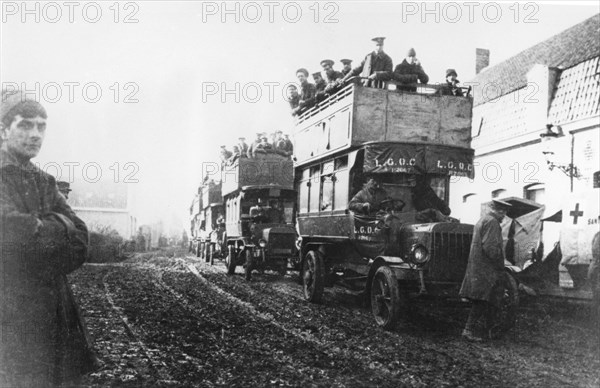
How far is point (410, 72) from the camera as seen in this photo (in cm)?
1072

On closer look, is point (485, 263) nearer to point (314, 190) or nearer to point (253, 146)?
point (314, 190)

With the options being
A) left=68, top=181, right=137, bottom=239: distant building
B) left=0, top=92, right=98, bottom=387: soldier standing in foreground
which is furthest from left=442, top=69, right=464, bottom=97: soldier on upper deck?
left=68, top=181, right=137, bottom=239: distant building

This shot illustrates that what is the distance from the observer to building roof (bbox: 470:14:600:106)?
1541cm

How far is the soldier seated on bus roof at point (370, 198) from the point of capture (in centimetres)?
859

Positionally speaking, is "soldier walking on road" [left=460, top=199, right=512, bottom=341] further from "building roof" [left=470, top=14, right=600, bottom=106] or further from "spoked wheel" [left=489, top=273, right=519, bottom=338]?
"building roof" [left=470, top=14, right=600, bottom=106]

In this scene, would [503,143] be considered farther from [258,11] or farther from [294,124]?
[258,11]

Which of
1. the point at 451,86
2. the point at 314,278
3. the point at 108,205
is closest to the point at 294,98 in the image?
the point at 451,86

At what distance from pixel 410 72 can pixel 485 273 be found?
18.0ft

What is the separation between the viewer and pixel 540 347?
6.52 meters

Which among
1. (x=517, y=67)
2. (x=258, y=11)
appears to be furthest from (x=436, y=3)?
(x=517, y=67)

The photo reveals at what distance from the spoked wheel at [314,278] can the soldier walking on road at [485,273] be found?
10.9 feet

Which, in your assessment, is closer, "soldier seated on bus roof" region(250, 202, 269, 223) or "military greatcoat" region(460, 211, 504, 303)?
"military greatcoat" region(460, 211, 504, 303)

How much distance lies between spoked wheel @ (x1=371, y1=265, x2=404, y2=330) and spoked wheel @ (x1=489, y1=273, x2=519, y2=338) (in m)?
1.27

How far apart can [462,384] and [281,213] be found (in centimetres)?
1148
